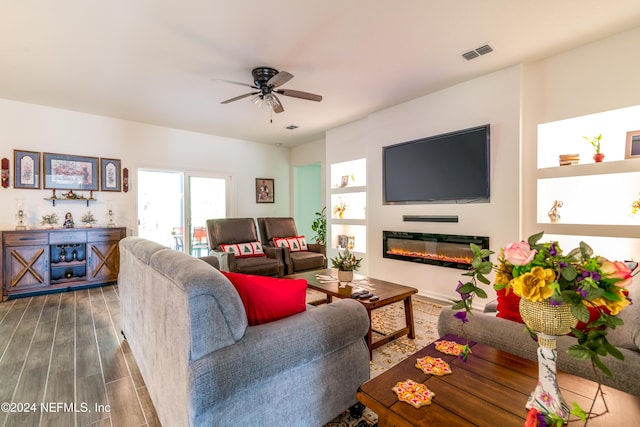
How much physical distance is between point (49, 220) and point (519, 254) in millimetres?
5624

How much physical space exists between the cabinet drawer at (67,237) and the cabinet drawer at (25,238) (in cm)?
7

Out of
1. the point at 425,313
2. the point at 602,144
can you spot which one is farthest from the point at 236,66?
the point at 602,144

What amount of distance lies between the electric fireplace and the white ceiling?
191cm

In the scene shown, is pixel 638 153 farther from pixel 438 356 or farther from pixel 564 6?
pixel 438 356

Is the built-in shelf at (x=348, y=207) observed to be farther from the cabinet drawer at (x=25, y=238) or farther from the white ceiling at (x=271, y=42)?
the cabinet drawer at (x=25, y=238)

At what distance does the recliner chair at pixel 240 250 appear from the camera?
3990 mm

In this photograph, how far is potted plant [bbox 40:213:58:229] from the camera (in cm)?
412

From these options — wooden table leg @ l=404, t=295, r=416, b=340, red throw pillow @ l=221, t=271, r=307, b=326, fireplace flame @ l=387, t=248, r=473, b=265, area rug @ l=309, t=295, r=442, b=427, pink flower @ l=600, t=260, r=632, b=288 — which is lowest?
area rug @ l=309, t=295, r=442, b=427

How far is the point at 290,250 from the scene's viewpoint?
475cm

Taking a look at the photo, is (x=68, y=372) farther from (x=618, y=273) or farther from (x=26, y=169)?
(x=26, y=169)

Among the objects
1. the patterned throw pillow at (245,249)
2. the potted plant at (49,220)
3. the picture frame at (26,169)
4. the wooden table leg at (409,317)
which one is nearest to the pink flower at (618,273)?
the wooden table leg at (409,317)

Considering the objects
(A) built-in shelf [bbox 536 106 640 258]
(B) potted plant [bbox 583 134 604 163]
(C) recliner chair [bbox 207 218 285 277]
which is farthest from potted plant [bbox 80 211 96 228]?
(B) potted plant [bbox 583 134 604 163]

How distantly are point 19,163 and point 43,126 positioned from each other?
Answer: 0.61 m

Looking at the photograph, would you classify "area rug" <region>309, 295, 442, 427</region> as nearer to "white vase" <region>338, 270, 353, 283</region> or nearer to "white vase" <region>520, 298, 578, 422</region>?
"white vase" <region>338, 270, 353, 283</region>
